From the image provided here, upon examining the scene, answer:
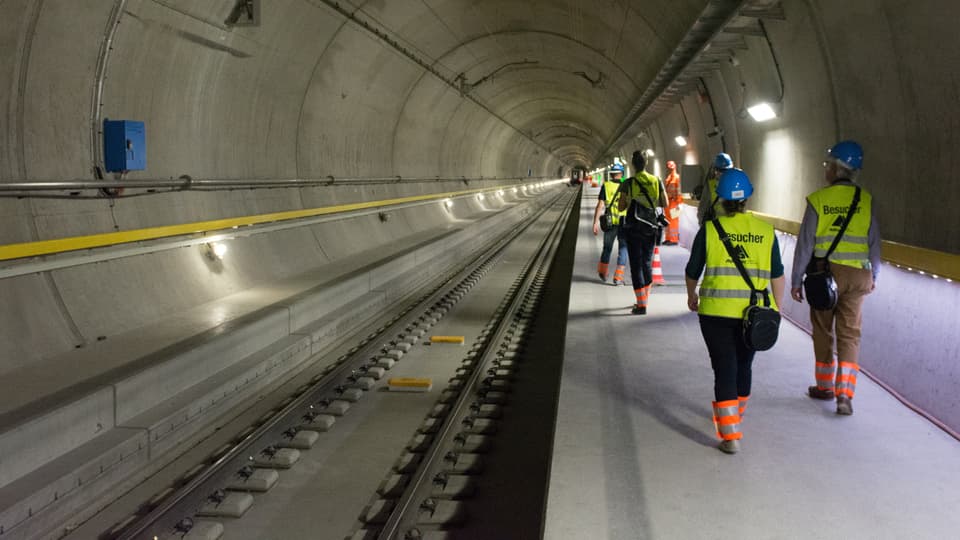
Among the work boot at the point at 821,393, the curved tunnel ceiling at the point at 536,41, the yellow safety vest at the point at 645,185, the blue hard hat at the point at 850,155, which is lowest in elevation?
the work boot at the point at 821,393

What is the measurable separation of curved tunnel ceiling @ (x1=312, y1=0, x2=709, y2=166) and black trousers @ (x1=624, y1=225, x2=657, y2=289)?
108 inches

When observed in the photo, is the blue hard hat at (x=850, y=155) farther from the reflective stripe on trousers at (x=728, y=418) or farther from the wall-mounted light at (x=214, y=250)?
the wall-mounted light at (x=214, y=250)

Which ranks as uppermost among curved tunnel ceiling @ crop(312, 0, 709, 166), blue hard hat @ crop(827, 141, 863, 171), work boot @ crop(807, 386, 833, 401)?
curved tunnel ceiling @ crop(312, 0, 709, 166)

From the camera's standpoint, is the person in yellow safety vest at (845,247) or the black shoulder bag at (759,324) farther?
the person in yellow safety vest at (845,247)

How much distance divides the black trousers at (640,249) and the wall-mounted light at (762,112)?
8.42ft

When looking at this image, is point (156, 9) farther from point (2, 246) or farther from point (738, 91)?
point (738, 91)

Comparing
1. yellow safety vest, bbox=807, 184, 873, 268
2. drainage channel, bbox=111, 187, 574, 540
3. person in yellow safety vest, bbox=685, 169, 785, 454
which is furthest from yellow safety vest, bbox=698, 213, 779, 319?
drainage channel, bbox=111, 187, 574, 540

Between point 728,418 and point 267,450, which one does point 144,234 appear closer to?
point 267,450

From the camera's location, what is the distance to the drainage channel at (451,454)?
481 centimetres

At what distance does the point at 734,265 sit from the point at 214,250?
24.3 feet

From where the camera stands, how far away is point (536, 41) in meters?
20.7

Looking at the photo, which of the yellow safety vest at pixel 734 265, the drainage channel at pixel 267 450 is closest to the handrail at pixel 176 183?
the drainage channel at pixel 267 450

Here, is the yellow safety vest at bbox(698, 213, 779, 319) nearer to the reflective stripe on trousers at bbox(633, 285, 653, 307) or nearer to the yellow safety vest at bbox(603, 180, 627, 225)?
the reflective stripe on trousers at bbox(633, 285, 653, 307)

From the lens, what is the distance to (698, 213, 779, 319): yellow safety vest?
4.75 meters
